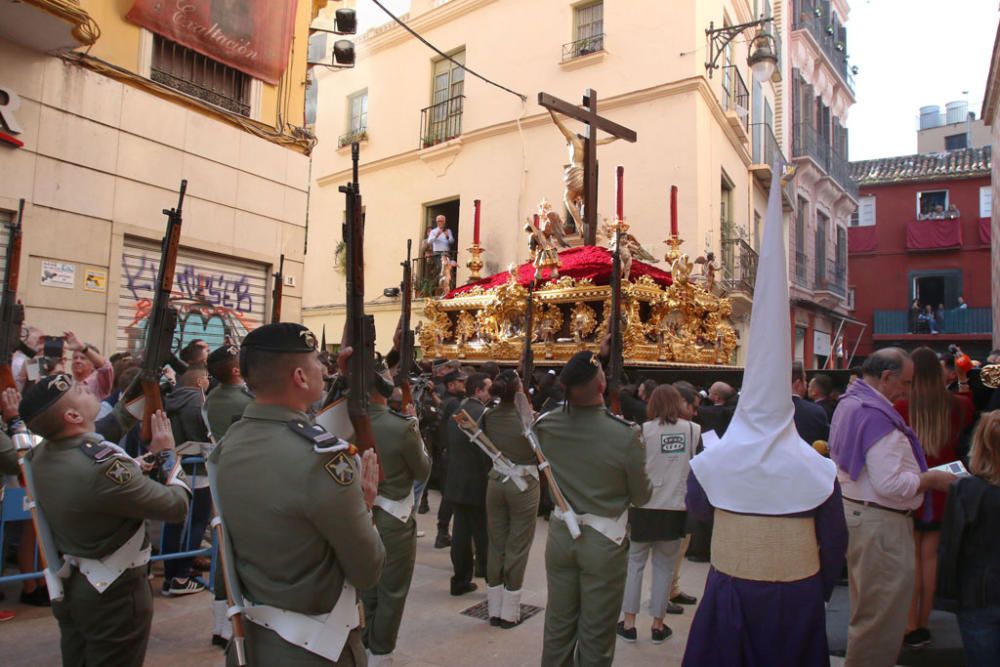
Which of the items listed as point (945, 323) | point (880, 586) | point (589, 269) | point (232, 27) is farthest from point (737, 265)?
point (945, 323)

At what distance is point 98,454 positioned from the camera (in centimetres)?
277

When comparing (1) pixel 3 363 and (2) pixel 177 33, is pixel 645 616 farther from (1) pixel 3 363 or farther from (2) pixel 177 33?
(2) pixel 177 33

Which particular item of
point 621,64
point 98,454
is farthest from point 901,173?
point 98,454

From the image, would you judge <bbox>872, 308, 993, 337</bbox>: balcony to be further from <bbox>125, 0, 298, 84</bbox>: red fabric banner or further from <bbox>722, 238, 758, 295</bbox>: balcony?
<bbox>125, 0, 298, 84</bbox>: red fabric banner

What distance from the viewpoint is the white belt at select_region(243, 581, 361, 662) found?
216 cm

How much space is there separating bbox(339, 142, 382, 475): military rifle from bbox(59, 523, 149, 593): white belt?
1.07m

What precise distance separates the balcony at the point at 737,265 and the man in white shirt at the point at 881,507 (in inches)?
402

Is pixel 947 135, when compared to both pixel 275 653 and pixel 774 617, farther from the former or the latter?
pixel 275 653

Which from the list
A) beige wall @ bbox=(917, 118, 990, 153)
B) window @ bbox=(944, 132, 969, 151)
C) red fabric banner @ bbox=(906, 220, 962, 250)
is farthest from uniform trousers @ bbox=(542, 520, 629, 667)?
window @ bbox=(944, 132, 969, 151)

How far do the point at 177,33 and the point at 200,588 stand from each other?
729 centimetres

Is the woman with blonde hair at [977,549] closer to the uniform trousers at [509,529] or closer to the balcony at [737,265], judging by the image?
the uniform trousers at [509,529]

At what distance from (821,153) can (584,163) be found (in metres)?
13.9

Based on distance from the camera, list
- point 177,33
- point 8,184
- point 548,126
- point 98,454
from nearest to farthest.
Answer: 1. point 98,454
2. point 8,184
3. point 177,33
4. point 548,126

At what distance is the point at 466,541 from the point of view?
5.66 meters
